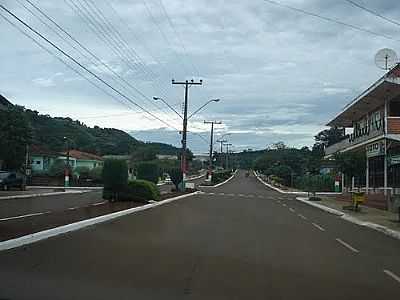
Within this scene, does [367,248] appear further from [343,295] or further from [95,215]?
[95,215]

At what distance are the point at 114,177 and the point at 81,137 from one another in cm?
7518

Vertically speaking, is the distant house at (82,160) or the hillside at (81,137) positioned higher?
the hillside at (81,137)

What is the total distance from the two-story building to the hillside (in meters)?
42.0

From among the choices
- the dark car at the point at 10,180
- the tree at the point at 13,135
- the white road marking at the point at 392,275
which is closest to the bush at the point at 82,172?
Answer: the tree at the point at 13,135

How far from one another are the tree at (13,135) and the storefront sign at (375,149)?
30465 millimetres

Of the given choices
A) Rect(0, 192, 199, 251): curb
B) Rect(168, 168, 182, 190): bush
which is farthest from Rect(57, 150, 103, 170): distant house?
Rect(0, 192, 199, 251): curb

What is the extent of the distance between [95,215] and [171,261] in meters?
10.8

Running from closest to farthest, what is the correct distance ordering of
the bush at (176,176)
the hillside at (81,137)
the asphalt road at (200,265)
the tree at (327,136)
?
the asphalt road at (200,265) → the bush at (176,176) → the hillside at (81,137) → the tree at (327,136)

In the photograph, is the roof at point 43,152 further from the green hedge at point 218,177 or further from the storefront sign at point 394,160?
the storefront sign at point 394,160

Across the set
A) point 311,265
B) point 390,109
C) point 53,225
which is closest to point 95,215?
point 53,225

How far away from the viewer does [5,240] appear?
13.3 meters

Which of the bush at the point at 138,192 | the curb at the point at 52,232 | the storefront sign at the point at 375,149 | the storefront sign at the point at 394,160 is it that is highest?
the storefront sign at the point at 375,149

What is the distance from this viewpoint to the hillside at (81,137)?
83.9 m

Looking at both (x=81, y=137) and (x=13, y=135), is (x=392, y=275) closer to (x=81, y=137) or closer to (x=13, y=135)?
(x=13, y=135)
